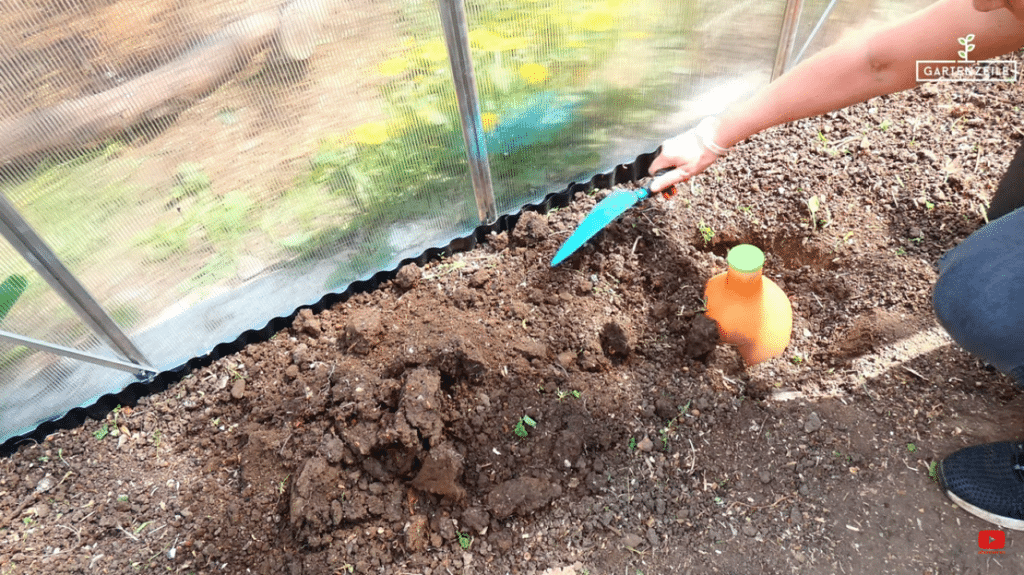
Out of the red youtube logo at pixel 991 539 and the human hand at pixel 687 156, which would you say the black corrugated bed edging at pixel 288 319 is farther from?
the red youtube logo at pixel 991 539

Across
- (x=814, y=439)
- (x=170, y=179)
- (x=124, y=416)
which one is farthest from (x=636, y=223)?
(x=124, y=416)

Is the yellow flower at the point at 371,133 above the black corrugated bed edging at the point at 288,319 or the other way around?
above

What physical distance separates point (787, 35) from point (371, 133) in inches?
60.2

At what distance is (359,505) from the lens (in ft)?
4.94

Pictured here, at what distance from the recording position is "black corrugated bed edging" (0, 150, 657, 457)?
1785mm

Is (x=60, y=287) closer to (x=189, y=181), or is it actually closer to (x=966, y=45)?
(x=189, y=181)

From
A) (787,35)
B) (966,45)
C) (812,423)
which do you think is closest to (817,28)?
(787,35)

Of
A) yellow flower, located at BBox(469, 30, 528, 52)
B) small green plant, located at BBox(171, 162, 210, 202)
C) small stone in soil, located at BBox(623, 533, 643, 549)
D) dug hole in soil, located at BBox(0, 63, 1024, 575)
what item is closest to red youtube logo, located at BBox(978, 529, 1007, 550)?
dug hole in soil, located at BBox(0, 63, 1024, 575)

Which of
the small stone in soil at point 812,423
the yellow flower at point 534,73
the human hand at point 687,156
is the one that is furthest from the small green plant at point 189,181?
the small stone in soil at point 812,423

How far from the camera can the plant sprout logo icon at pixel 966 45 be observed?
1367mm

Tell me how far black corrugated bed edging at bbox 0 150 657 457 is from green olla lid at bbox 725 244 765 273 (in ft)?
2.31

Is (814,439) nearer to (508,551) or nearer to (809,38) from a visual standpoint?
(508,551)

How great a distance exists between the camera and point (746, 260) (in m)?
1.59

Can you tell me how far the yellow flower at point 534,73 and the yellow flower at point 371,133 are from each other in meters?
0.42
